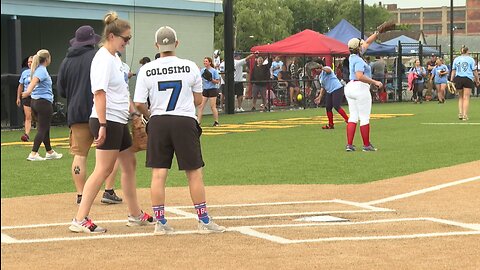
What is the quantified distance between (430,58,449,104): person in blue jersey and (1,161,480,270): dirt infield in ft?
79.8

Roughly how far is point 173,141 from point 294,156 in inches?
300

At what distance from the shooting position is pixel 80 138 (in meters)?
8.70

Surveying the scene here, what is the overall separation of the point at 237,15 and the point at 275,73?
70.3 meters

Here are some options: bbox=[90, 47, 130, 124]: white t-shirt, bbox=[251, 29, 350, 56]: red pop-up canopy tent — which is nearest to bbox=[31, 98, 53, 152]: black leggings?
bbox=[90, 47, 130, 124]: white t-shirt

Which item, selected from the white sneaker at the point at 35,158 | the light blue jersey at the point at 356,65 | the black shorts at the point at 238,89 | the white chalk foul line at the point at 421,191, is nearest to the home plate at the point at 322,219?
the white chalk foul line at the point at 421,191

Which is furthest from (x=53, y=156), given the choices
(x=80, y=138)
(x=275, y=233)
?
(x=275, y=233)

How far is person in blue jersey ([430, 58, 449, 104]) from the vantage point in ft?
112

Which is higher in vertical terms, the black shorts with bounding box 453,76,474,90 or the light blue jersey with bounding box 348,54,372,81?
the light blue jersey with bounding box 348,54,372,81

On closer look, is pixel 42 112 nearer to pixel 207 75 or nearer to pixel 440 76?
pixel 207 75

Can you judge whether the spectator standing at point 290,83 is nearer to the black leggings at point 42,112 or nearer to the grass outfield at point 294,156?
the grass outfield at point 294,156

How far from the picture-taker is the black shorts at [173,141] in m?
7.24

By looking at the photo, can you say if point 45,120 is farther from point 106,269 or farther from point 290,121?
point 290,121

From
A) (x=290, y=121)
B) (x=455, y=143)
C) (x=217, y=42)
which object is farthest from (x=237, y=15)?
(x=455, y=143)

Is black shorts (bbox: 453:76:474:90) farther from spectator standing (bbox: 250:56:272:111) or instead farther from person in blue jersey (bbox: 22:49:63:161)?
person in blue jersey (bbox: 22:49:63:161)
